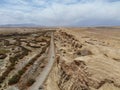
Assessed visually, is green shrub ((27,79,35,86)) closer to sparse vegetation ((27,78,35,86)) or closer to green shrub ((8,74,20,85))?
sparse vegetation ((27,78,35,86))

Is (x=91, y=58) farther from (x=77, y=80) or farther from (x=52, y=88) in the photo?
(x=52, y=88)

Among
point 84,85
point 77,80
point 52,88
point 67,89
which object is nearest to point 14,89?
point 52,88

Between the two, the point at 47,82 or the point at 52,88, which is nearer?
the point at 52,88

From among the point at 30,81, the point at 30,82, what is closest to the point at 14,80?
the point at 30,81

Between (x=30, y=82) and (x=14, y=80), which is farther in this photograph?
(x=14, y=80)

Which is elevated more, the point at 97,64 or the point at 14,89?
the point at 97,64

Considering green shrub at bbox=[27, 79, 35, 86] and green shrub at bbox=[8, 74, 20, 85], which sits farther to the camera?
green shrub at bbox=[8, 74, 20, 85]

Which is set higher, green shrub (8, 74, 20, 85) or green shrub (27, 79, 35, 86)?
green shrub (27, 79, 35, 86)

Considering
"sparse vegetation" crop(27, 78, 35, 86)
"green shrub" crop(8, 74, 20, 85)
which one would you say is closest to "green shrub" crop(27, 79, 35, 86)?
"sparse vegetation" crop(27, 78, 35, 86)

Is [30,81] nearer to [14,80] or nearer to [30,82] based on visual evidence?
[30,82]

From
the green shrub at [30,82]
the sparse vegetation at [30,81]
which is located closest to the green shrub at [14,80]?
the sparse vegetation at [30,81]

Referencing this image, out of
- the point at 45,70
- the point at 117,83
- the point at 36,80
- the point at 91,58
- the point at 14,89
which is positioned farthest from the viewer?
the point at 45,70
